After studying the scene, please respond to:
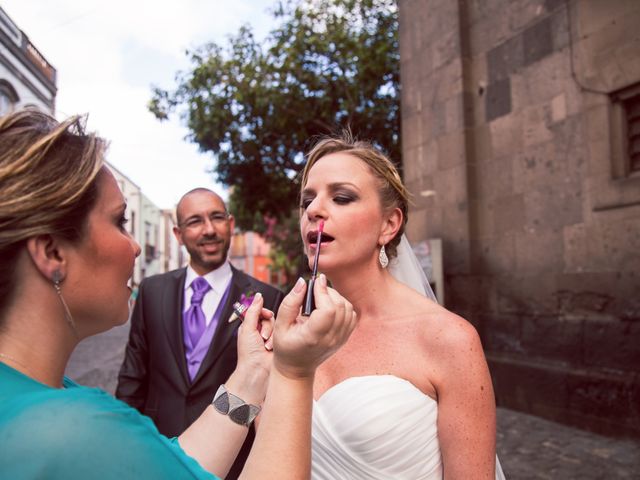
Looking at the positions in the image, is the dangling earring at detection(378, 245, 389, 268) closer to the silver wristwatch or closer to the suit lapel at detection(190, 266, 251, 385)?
the silver wristwatch

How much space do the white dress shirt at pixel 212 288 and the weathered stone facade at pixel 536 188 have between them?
3756 millimetres

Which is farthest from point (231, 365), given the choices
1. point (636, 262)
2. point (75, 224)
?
point (636, 262)

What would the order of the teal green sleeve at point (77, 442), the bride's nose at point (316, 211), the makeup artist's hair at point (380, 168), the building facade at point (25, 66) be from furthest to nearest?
1. the makeup artist's hair at point (380, 168)
2. the bride's nose at point (316, 211)
3. the building facade at point (25, 66)
4. the teal green sleeve at point (77, 442)

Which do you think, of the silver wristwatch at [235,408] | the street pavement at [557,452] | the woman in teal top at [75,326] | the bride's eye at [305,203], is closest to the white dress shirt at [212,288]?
the bride's eye at [305,203]

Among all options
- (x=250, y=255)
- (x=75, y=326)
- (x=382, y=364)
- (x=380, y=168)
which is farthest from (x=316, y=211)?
(x=250, y=255)

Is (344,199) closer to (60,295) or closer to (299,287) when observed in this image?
(299,287)

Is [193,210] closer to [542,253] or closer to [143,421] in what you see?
[143,421]

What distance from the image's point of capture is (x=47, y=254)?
1.02 m

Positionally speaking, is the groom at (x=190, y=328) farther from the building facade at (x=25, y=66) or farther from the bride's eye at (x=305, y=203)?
the building facade at (x=25, y=66)

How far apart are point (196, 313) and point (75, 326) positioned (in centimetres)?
193

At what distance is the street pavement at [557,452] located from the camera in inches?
160

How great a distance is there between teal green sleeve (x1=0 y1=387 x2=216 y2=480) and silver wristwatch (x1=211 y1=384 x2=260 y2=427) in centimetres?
64

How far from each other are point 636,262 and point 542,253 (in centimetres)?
105

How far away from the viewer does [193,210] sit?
3342 millimetres
